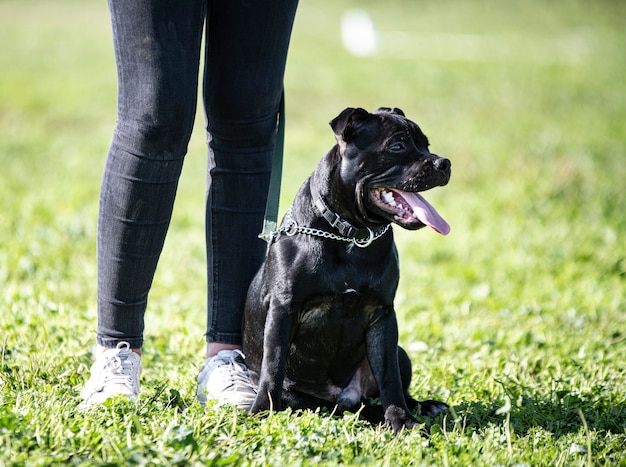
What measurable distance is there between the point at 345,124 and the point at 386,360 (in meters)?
0.86

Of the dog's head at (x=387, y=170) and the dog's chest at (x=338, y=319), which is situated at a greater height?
the dog's head at (x=387, y=170)

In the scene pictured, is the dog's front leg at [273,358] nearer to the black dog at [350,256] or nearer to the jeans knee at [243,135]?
the black dog at [350,256]

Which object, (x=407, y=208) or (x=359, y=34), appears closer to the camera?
(x=407, y=208)

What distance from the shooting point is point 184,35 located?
9.16 feet

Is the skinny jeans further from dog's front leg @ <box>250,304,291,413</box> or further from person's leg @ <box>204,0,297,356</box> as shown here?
dog's front leg @ <box>250,304,291,413</box>

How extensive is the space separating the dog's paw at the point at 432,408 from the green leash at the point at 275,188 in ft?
2.82

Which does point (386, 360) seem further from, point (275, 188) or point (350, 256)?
point (275, 188)

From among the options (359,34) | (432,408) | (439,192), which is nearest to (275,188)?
(432,408)

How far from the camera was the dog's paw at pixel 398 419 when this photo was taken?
9.52ft

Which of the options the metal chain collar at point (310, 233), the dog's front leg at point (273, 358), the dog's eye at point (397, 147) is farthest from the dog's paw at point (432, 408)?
the dog's eye at point (397, 147)

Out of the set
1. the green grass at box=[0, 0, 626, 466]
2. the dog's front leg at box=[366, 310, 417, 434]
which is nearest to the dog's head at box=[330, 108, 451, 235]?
the dog's front leg at box=[366, 310, 417, 434]

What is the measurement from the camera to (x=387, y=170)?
9.55ft

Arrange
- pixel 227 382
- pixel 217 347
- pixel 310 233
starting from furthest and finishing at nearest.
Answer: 1. pixel 217 347
2. pixel 227 382
3. pixel 310 233

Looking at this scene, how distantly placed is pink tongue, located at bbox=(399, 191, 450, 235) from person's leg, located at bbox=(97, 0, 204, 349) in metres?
0.82
